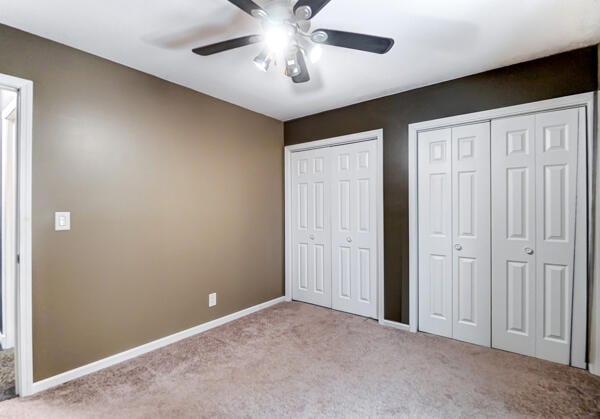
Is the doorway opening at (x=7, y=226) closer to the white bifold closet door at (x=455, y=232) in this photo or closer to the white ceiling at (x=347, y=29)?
the white ceiling at (x=347, y=29)

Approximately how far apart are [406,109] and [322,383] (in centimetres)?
256

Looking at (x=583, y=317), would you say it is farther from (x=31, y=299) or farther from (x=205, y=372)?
(x=31, y=299)

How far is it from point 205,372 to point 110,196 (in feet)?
5.03

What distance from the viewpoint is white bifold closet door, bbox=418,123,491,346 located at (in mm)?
2676

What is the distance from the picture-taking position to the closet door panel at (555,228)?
2.30 m

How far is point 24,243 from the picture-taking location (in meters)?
2.00

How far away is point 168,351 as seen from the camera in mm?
2627

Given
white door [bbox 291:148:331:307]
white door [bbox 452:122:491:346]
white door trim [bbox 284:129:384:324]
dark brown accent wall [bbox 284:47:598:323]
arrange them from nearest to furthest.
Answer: dark brown accent wall [bbox 284:47:598:323] < white door [bbox 452:122:491:346] < white door trim [bbox 284:129:384:324] < white door [bbox 291:148:331:307]

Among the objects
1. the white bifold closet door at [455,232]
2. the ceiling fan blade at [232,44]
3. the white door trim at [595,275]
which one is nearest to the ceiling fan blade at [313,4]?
the ceiling fan blade at [232,44]

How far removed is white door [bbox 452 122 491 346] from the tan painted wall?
2.15 meters

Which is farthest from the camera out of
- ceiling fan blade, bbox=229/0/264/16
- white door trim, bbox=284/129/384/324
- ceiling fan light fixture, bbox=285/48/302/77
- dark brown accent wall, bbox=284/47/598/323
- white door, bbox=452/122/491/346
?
white door trim, bbox=284/129/384/324

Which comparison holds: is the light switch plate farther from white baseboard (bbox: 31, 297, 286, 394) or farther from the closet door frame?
the closet door frame

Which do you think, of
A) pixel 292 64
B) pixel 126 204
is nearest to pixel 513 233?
pixel 292 64

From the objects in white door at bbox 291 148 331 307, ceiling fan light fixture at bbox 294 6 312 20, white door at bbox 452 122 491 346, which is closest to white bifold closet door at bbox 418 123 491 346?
white door at bbox 452 122 491 346
